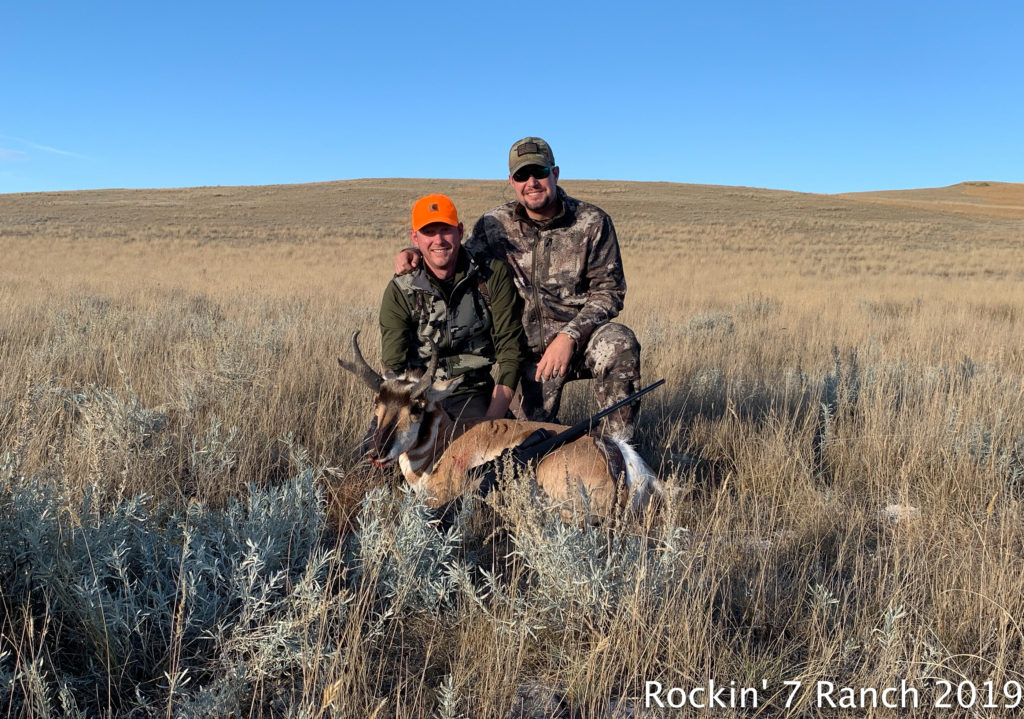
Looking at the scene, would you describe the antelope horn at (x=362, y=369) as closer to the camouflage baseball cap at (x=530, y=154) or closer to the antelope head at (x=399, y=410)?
the antelope head at (x=399, y=410)

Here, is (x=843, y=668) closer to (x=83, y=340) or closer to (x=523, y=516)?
(x=523, y=516)

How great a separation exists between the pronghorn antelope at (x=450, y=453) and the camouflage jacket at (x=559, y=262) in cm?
145

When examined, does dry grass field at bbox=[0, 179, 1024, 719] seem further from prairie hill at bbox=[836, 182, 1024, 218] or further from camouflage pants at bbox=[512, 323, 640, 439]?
prairie hill at bbox=[836, 182, 1024, 218]

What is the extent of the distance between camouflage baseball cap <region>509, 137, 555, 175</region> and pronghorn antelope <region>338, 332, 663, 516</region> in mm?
1965

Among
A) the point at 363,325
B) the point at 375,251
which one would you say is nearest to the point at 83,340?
the point at 363,325

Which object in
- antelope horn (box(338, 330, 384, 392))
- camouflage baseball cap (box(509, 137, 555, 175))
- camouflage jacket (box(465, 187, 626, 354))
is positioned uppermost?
camouflage baseball cap (box(509, 137, 555, 175))

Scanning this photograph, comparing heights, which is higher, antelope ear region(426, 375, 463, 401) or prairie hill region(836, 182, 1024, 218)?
prairie hill region(836, 182, 1024, 218)

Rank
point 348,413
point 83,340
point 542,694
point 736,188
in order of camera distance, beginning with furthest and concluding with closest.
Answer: point 736,188
point 83,340
point 348,413
point 542,694

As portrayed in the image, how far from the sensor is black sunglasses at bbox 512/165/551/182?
5.11 m

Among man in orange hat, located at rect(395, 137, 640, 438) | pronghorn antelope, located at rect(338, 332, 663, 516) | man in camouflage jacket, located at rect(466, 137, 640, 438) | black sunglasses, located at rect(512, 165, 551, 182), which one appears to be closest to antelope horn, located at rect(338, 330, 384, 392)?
pronghorn antelope, located at rect(338, 332, 663, 516)

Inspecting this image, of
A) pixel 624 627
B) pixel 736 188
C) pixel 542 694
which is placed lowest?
pixel 542 694

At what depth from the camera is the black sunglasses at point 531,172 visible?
201 inches

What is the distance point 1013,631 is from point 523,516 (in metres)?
1.99

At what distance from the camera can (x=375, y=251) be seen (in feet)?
86.8
